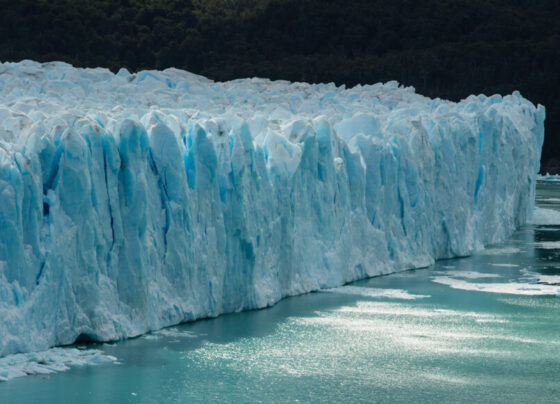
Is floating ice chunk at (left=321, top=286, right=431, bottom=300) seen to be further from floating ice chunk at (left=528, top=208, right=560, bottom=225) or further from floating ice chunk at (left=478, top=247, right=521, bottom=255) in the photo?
floating ice chunk at (left=528, top=208, right=560, bottom=225)

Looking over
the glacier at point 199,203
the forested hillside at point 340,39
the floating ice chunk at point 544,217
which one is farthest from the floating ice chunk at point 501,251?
the forested hillside at point 340,39

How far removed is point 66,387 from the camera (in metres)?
6.60

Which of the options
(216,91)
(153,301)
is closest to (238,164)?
(153,301)

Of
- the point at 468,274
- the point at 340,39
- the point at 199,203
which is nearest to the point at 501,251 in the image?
the point at 468,274

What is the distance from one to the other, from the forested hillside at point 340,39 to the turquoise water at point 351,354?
26.8 m

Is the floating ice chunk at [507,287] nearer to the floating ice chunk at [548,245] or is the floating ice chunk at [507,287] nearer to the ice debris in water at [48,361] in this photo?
the floating ice chunk at [548,245]

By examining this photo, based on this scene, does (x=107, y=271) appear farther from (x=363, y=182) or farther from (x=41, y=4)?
(x=41, y=4)

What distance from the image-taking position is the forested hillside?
121ft

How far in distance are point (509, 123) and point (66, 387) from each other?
11.2 metres

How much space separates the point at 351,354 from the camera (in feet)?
25.8

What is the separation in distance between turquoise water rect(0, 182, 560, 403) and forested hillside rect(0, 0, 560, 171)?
26.8m

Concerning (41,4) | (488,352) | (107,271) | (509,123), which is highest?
(41,4)

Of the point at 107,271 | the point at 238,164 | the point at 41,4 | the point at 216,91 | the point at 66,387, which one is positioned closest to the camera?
the point at 66,387

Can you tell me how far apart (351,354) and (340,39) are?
39179 mm
